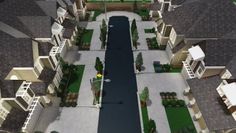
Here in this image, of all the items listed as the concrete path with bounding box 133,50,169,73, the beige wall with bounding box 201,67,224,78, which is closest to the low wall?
the concrete path with bounding box 133,50,169,73

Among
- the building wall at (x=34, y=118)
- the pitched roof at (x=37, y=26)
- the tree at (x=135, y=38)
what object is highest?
the tree at (x=135, y=38)

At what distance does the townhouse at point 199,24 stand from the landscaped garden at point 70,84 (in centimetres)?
2129

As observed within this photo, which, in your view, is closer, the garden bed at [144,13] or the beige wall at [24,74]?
the beige wall at [24,74]

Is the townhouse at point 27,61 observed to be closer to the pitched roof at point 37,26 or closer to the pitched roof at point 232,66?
the pitched roof at point 37,26

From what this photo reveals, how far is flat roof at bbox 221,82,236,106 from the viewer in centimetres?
2397

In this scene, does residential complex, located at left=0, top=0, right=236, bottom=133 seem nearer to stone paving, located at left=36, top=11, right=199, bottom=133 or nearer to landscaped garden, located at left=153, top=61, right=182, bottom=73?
stone paving, located at left=36, top=11, right=199, bottom=133

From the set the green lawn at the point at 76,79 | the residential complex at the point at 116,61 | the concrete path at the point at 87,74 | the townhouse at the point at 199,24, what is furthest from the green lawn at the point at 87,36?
the townhouse at the point at 199,24

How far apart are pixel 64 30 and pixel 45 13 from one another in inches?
222

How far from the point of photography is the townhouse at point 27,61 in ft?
85.3

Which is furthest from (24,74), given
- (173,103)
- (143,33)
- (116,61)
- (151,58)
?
(143,33)

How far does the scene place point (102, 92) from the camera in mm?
35656

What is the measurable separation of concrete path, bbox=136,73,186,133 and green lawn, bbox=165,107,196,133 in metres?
0.86

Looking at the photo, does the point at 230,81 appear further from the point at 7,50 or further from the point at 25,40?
the point at 7,50

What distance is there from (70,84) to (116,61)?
12.0m
